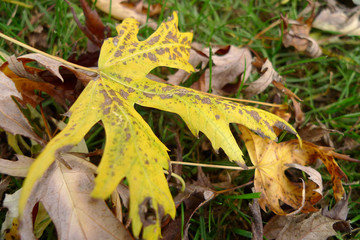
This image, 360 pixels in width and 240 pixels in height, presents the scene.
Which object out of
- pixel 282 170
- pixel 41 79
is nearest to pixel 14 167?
pixel 41 79

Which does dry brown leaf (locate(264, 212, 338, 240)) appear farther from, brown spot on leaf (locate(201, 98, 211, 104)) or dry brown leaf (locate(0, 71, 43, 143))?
dry brown leaf (locate(0, 71, 43, 143))

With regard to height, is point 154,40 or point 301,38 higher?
point 154,40

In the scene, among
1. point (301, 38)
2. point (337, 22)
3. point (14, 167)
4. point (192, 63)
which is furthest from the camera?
point (337, 22)

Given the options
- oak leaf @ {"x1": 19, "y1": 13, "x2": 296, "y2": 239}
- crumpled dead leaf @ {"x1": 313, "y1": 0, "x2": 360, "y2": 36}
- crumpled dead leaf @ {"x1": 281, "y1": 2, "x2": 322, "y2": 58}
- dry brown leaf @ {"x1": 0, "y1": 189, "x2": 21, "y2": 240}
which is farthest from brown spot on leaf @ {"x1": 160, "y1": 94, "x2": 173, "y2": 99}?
crumpled dead leaf @ {"x1": 313, "y1": 0, "x2": 360, "y2": 36}

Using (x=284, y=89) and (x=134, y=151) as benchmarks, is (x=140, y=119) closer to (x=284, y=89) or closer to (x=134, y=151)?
(x=134, y=151)

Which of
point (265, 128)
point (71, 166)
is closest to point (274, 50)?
point (265, 128)

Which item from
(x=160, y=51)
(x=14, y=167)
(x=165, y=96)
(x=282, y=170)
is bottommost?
(x=282, y=170)

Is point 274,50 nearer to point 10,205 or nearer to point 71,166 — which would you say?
point 71,166
